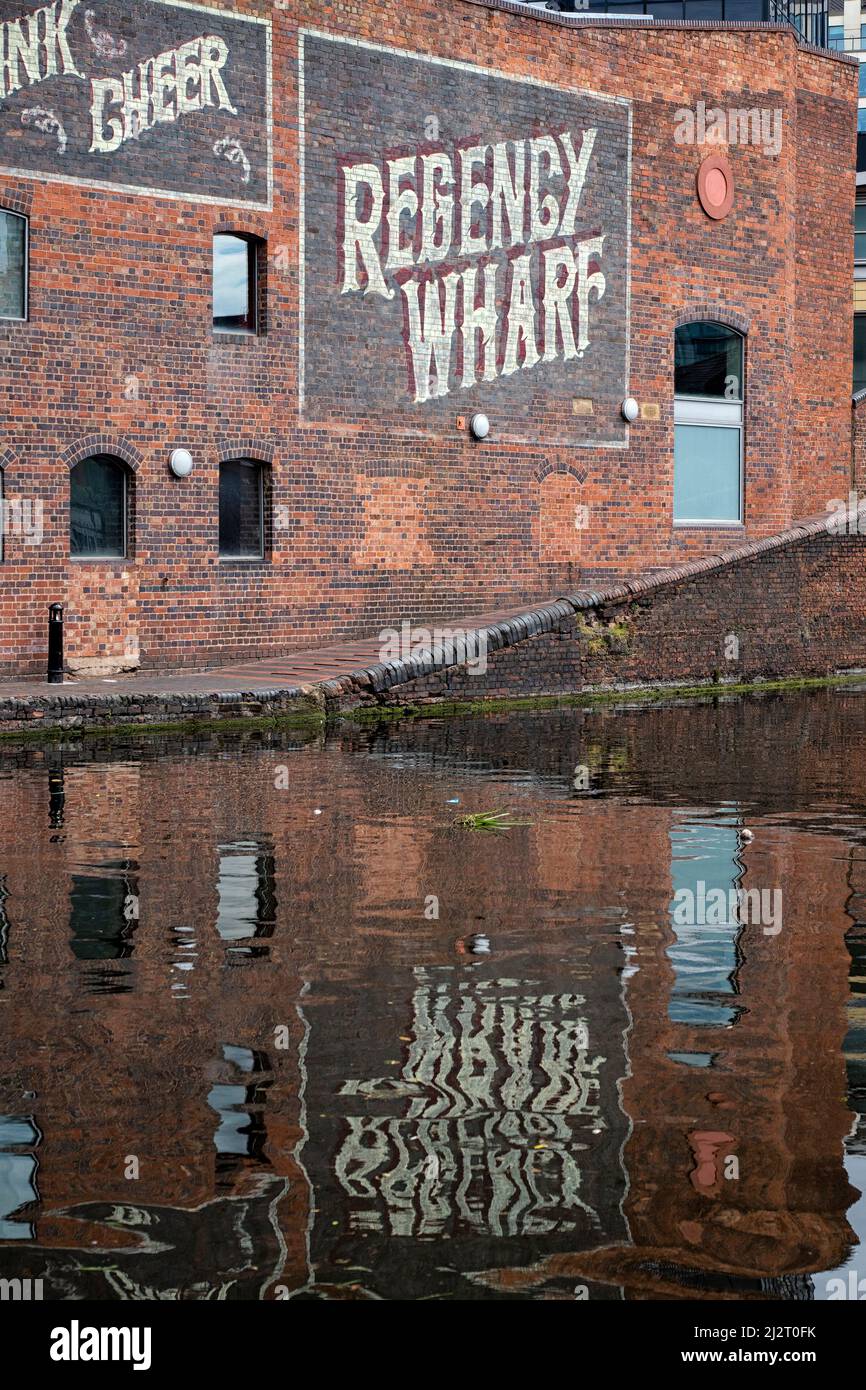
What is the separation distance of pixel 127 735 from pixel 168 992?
10520 mm

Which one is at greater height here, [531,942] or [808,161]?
[808,161]

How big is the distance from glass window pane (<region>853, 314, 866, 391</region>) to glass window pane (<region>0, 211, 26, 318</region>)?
21798 mm

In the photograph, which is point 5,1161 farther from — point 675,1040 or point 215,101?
point 215,101

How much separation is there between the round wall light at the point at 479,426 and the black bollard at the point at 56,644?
7.06 metres

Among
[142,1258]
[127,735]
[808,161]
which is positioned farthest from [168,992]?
[808,161]

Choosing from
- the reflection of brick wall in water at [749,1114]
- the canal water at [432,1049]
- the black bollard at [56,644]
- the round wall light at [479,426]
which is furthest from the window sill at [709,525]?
the reflection of brick wall in water at [749,1114]

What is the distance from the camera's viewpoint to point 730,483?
28172mm

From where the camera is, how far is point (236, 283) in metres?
22.1

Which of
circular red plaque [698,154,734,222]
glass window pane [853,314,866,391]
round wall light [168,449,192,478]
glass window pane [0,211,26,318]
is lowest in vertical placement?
round wall light [168,449,192,478]

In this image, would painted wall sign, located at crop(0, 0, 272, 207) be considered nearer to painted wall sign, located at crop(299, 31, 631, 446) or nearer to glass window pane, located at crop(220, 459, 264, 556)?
painted wall sign, located at crop(299, 31, 631, 446)

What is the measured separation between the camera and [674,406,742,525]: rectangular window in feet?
90.1

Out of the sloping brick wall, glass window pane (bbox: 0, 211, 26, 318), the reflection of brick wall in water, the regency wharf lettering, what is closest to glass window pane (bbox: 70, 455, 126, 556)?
glass window pane (bbox: 0, 211, 26, 318)

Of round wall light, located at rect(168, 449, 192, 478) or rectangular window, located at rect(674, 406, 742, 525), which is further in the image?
rectangular window, located at rect(674, 406, 742, 525)

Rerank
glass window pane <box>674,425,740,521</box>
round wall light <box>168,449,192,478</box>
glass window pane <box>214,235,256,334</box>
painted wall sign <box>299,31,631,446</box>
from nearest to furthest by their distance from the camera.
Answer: round wall light <box>168,449,192,478</box> → glass window pane <box>214,235,256,334</box> → painted wall sign <box>299,31,631,446</box> → glass window pane <box>674,425,740,521</box>
